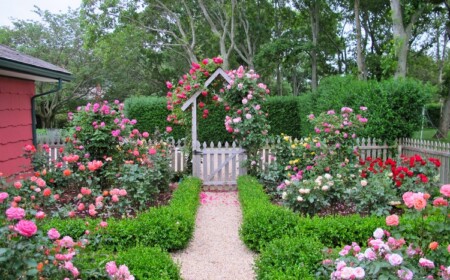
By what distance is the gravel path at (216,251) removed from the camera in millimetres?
4441

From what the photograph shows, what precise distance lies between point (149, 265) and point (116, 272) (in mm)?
804

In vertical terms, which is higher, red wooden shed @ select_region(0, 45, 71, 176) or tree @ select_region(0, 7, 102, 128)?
tree @ select_region(0, 7, 102, 128)

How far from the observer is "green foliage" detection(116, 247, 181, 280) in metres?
3.43

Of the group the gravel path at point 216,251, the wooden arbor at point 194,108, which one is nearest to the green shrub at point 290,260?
the gravel path at point 216,251

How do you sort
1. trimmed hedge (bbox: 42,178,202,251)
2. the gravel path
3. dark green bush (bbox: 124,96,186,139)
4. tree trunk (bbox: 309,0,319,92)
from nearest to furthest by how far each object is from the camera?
the gravel path, trimmed hedge (bbox: 42,178,202,251), dark green bush (bbox: 124,96,186,139), tree trunk (bbox: 309,0,319,92)

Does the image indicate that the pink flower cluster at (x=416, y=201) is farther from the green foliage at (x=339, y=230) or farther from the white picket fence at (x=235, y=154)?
the white picket fence at (x=235, y=154)

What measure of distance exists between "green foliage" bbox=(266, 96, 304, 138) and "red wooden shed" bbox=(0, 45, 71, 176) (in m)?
10.1

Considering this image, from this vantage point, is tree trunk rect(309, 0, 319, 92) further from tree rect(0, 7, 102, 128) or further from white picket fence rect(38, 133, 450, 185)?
tree rect(0, 7, 102, 128)

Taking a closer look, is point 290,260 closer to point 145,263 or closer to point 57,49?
point 145,263

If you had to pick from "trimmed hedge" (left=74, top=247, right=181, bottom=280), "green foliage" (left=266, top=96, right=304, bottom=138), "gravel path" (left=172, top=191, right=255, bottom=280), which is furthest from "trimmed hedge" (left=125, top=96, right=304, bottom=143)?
"trimmed hedge" (left=74, top=247, right=181, bottom=280)

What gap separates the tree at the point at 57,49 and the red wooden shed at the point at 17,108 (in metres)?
18.0

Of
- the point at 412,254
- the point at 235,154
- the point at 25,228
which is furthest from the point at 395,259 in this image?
the point at 235,154

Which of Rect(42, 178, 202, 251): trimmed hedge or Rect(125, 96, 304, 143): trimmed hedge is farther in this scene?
Rect(125, 96, 304, 143): trimmed hedge

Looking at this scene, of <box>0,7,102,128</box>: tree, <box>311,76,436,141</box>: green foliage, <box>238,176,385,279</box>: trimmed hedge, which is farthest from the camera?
<box>0,7,102,128</box>: tree
